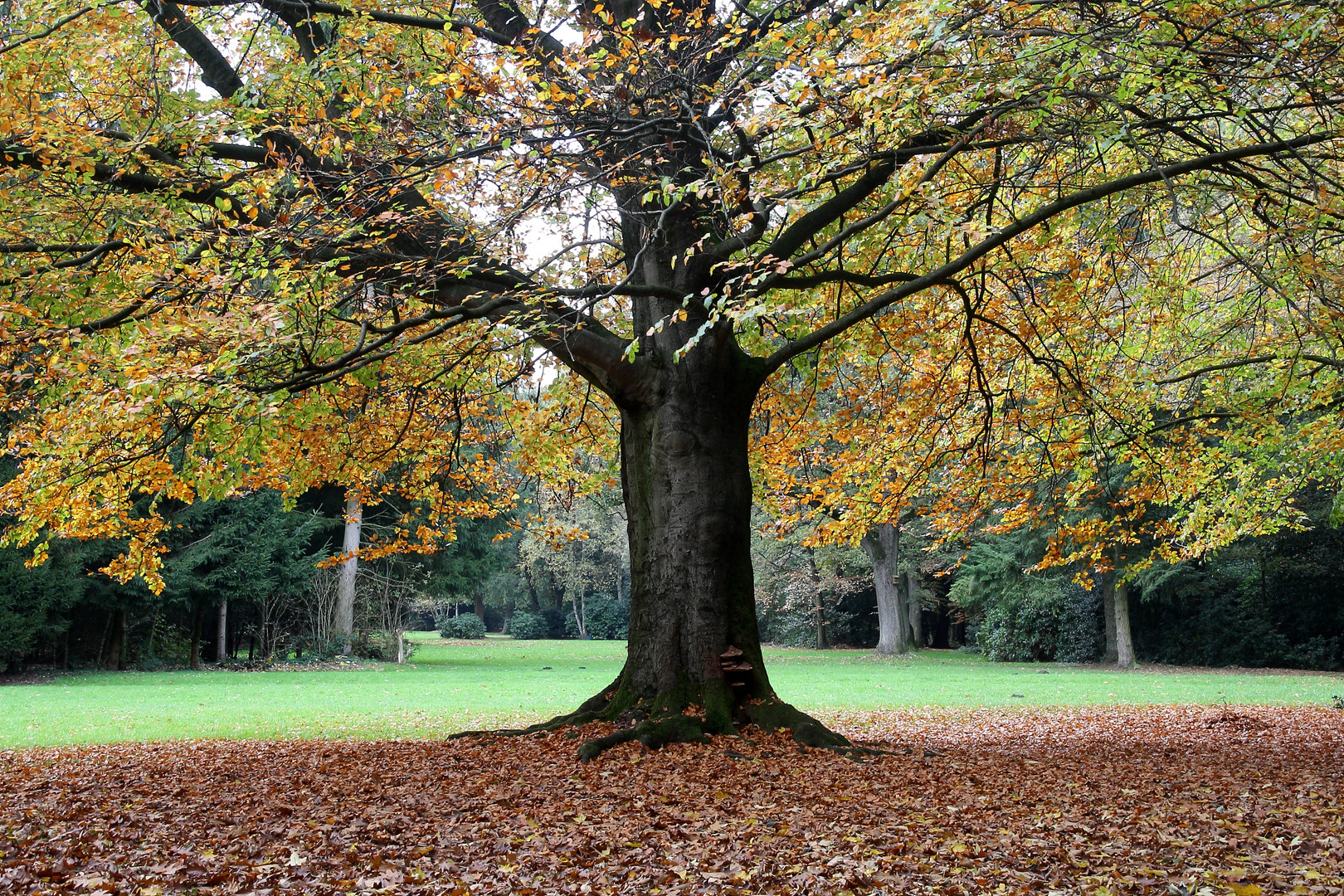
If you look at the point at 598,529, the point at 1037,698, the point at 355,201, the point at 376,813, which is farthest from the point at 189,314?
the point at 598,529

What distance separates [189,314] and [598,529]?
38585 mm

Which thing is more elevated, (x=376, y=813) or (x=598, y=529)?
(x=598, y=529)

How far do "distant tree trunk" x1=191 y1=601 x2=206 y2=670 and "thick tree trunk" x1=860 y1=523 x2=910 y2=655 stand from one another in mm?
18413

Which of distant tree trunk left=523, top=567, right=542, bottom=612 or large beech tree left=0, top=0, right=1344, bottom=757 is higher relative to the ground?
large beech tree left=0, top=0, right=1344, bottom=757

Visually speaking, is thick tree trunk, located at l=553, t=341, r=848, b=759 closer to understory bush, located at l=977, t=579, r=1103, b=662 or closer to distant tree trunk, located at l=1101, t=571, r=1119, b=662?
understory bush, located at l=977, t=579, r=1103, b=662

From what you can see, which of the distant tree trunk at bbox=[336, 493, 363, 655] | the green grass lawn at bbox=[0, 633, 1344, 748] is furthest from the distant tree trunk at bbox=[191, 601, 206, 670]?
the distant tree trunk at bbox=[336, 493, 363, 655]

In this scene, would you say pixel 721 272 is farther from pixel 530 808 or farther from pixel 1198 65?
pixel 530 808

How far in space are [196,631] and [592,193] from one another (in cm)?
1991

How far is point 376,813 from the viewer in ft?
18.2

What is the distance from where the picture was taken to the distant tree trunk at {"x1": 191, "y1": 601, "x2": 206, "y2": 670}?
930 inches

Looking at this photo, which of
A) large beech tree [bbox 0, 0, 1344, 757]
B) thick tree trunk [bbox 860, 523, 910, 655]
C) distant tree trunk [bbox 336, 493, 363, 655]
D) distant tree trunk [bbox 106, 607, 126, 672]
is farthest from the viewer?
thick tree trunk [bbox 860, 523, 910, 655]

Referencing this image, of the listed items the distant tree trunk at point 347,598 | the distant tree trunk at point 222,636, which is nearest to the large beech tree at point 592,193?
the distant tree trunk at point 222,636

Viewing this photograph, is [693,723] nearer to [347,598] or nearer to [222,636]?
[222,636]

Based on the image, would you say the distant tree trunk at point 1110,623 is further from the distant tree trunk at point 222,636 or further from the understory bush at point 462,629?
the understory bush at point 462,629
